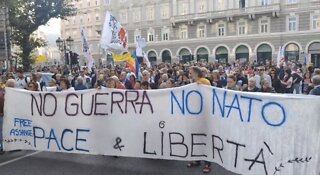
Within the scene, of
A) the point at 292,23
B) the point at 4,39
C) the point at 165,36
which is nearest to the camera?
the point at 4,39

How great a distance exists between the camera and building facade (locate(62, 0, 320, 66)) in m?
44.5

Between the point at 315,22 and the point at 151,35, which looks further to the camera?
the point at 151,35

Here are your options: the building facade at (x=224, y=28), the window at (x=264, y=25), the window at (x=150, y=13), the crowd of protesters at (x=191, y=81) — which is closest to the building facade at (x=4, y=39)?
the crowd of protesters at (x=191, y=81)

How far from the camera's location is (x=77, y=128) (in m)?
6.64

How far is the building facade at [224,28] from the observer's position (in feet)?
146

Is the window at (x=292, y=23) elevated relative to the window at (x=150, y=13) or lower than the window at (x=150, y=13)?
lower

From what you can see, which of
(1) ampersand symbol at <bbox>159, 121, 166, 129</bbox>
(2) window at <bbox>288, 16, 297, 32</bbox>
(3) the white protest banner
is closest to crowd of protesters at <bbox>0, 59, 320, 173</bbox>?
(3) the white protest banner

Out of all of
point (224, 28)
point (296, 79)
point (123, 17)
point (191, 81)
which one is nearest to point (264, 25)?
point (224, 28)

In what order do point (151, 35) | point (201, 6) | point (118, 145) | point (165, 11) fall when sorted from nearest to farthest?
point (118, 145) < point (201, 6) < point (165, 11) < point (151, 35)

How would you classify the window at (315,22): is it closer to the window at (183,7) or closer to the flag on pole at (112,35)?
the window at (183,7)

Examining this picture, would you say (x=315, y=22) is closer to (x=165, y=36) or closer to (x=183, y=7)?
(x=183, y=7)

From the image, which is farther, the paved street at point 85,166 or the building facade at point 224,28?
the building facade at point 224,28

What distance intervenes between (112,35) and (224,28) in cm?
3828

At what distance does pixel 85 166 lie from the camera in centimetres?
663
